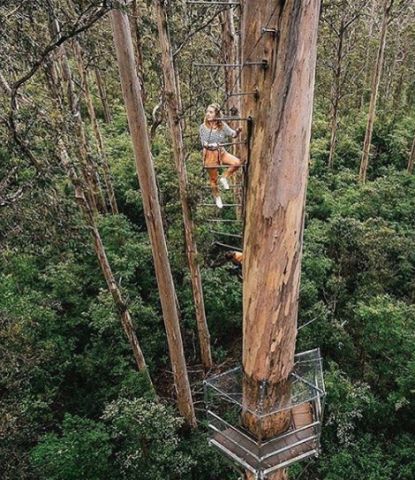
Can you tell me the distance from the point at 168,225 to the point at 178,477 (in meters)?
6.33

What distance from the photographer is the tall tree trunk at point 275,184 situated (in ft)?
8.45

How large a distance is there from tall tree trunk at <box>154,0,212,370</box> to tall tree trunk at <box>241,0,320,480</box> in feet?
17.0

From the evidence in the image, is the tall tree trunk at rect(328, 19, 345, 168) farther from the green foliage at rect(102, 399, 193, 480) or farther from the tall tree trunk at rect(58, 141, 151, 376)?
the green foliage at rect(102, 399, 193, 480)

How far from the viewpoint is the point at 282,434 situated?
3.83 metres

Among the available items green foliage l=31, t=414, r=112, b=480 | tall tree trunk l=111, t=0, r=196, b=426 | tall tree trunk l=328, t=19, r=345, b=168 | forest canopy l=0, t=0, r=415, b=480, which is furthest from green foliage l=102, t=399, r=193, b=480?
tall tree trunk l=328, t=19, r=345, b=168

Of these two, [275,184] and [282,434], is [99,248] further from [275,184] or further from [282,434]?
[275,184]

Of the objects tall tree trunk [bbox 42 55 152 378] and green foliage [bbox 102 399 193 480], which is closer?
tall tree trunk [bbox 42 55 152 378]

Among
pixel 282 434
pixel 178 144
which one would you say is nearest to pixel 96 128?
pixel 178 144

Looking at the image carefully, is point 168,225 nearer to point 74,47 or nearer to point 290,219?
Answer: point 74,47

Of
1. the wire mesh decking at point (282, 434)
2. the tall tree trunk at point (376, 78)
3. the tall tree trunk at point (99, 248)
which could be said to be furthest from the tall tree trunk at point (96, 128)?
the tall tree trunk at point (376, 78)

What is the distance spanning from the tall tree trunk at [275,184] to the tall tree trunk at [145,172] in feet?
8.43

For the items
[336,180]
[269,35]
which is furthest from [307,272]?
[269,35]

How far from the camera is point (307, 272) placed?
36.4ft

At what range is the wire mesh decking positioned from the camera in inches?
141
